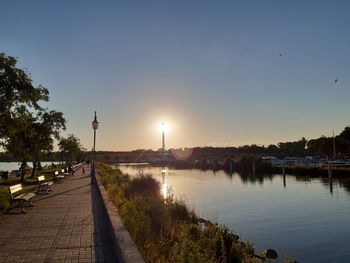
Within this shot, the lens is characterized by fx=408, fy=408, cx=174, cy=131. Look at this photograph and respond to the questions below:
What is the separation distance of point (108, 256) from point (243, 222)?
16.6m

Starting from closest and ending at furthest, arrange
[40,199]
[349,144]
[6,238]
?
[6,238], [40,199], [349,144]

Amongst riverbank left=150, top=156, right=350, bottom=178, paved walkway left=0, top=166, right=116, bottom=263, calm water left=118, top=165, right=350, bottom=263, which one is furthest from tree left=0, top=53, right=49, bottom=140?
riverbank left=150, top=156, right=350, bottom=178

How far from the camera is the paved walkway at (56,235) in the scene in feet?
29.2

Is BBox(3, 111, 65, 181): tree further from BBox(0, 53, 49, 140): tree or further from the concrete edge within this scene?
the concrete edge

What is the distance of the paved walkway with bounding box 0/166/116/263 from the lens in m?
8.91

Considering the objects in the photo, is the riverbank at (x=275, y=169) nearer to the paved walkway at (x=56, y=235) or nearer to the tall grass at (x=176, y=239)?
the tall grass at (x=176, y=239)

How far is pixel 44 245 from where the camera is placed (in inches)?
392

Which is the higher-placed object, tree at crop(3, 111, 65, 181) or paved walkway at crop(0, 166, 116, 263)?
tree at crop(3, 111, 65, 181)

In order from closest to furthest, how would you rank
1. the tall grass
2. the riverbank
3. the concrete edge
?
1. the concrete edge
2. the tall grass
3. the riverbank

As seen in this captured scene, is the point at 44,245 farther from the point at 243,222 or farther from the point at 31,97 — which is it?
the point at 243,222

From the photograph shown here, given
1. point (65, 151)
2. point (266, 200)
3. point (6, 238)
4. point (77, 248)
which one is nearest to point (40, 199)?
point (6, 238)

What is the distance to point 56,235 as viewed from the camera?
1121 cm

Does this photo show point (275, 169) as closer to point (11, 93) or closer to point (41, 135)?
point (41, 135)

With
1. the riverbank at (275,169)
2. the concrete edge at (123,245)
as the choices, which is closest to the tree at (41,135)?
the concrete edge at (123,245)
